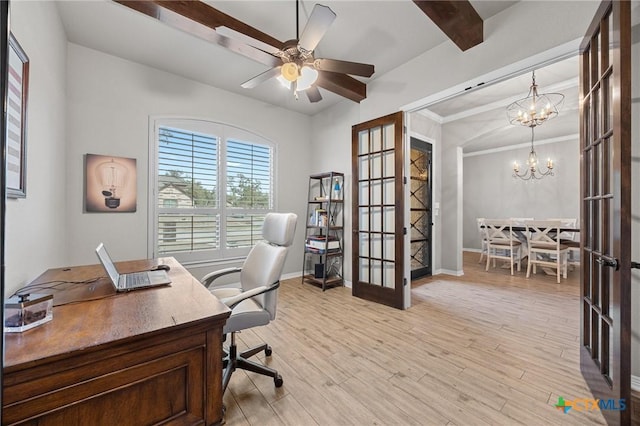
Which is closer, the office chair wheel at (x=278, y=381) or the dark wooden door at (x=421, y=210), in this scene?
the office chair wheel at (x=278, y=381)

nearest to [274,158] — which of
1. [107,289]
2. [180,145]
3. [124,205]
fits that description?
[180,145]

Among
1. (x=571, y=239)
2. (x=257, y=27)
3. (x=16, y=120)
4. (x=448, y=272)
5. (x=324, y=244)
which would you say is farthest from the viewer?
(x=571, y=239)

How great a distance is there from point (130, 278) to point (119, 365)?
966 mm

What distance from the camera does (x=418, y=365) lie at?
1949 millimetres

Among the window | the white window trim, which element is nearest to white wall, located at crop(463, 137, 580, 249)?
the white window trim

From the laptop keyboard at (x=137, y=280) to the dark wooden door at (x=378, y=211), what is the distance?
250cm

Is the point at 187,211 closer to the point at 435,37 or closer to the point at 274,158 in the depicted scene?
the point at 274,158

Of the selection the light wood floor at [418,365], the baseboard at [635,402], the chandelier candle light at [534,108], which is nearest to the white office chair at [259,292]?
the light wood floor at [418,365]

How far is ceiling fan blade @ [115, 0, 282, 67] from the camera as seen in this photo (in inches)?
74.0

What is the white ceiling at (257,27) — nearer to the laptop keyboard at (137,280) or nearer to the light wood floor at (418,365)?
the laptop keyboard at (137,280)

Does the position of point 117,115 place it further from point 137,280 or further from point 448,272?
point 448,272

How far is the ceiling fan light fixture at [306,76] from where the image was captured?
209 centimetres

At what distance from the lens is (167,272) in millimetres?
1873

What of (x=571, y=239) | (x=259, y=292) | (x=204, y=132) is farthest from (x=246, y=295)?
(x=571, y=239)
